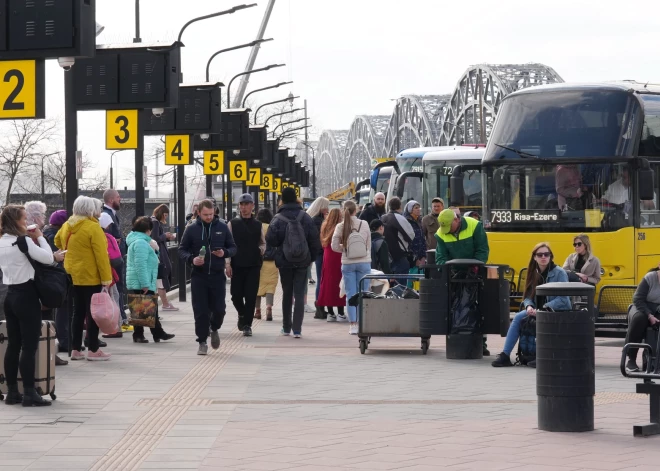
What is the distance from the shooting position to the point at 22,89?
48.2 ft

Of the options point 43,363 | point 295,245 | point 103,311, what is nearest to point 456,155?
point 295,245

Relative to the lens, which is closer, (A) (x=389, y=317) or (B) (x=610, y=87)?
(A) (x=389, y=317)

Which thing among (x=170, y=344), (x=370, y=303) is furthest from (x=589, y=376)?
(x=170, y=344)

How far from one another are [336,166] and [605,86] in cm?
17946

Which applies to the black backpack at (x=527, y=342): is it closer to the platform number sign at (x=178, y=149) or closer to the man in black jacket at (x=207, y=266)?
the man in black jacket at (x=207, y=266)

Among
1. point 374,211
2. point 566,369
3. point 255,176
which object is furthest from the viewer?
point 255,176

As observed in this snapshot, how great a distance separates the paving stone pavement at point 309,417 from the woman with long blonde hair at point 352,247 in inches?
98.9

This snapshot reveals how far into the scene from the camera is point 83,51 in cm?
1420

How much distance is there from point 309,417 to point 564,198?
1045 centimetres

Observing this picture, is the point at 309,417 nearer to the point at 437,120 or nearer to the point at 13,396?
the point at 13,396

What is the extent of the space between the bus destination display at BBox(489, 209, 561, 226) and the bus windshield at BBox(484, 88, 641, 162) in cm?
79

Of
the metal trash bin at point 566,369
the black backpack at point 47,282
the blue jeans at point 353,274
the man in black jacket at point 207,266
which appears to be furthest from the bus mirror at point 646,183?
the black backpack at point 47,282

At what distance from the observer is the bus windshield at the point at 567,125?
19.9 metres

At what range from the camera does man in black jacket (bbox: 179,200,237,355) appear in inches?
625
